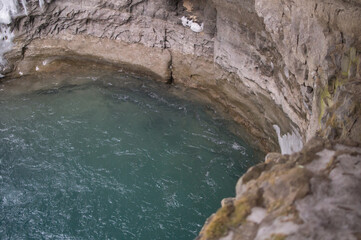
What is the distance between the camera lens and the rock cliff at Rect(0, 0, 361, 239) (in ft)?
10.9

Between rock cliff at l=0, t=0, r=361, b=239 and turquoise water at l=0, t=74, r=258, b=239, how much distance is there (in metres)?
1.04

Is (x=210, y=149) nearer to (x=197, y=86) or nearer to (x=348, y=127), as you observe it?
(x=197, y=86)

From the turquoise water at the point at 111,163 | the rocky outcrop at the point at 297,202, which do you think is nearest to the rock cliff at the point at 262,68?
the rocky outcrop at the point at 297,202

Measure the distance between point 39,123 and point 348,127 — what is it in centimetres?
641

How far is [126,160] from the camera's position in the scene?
7629 mm

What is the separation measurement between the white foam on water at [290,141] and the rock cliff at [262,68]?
88mm

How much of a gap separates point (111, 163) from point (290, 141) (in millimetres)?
3406

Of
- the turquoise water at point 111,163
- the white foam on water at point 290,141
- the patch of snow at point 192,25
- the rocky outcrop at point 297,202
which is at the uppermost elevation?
the patch of snow at point 192,25

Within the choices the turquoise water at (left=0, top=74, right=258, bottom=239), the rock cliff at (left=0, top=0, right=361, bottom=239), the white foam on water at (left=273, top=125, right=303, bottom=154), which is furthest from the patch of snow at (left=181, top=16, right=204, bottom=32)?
the white foam on water at (left=273, top=125, right=303, bottom=154)

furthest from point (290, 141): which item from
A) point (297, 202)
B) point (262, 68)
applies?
point (297, 202)

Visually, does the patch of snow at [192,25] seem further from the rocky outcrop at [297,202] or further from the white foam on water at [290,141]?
the rocky outcrop at [297,202]

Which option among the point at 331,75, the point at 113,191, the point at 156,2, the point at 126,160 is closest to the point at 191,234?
the point at 113,191

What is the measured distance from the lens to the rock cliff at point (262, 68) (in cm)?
332

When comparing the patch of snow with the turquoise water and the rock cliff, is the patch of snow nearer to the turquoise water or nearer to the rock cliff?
the rock cliff
